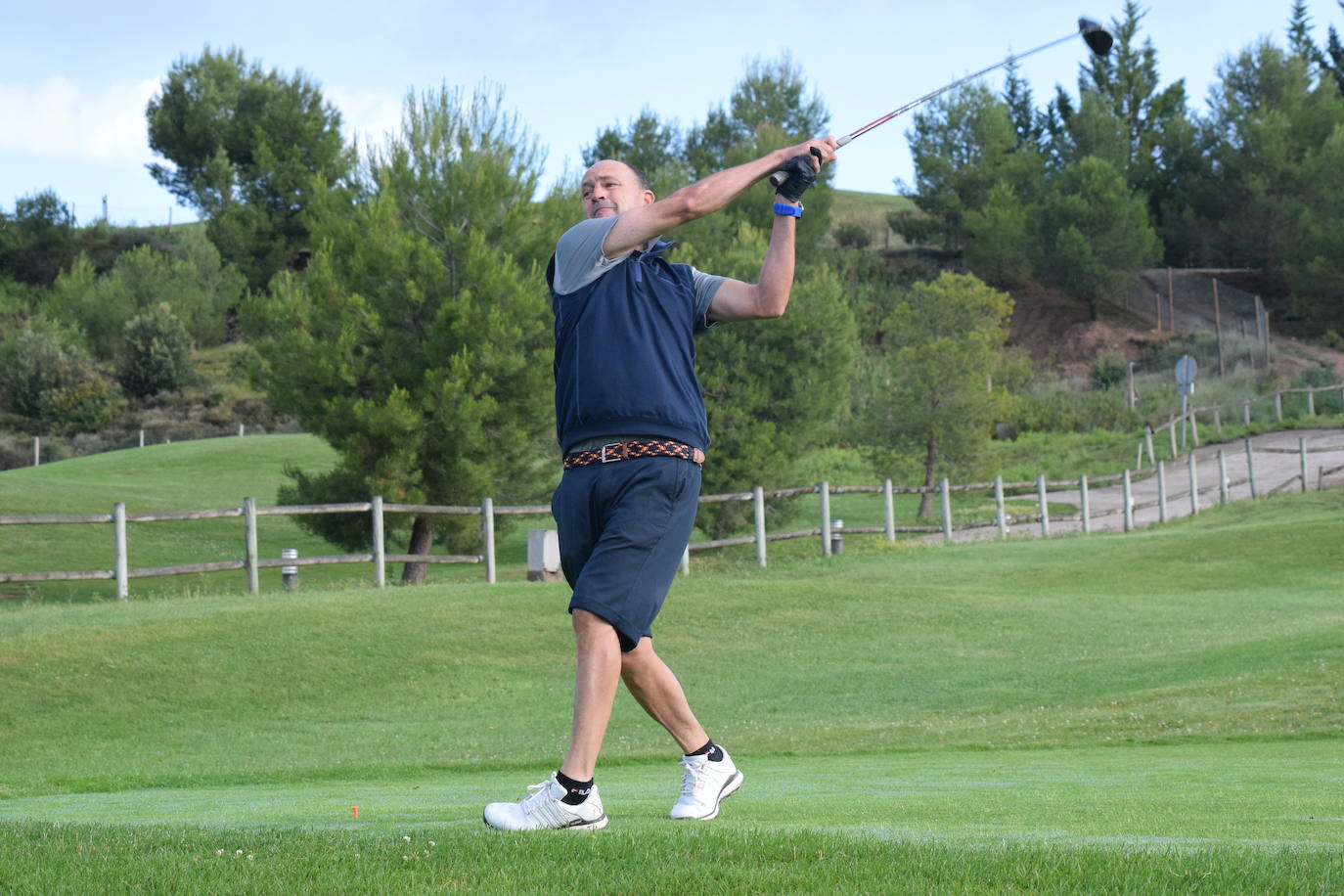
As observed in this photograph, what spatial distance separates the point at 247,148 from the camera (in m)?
69.8

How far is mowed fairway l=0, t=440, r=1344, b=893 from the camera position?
3455mm

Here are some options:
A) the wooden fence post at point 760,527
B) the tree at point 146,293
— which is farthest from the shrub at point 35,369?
the wooden fence post at point 760,527

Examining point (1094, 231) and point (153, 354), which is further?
point (1094, 231)

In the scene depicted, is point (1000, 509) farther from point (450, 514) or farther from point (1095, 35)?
point (1095, 35)

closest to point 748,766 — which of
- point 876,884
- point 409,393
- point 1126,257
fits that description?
point 876,884

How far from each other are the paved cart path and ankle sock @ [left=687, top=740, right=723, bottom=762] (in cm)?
2793

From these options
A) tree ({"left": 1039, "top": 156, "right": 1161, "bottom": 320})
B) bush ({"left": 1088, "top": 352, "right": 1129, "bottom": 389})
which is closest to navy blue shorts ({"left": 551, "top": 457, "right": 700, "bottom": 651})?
bush ({"left": 1088, "top": 352, "right": 1129, "bottom": 389})

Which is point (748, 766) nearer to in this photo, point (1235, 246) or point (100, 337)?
point (100, 337)

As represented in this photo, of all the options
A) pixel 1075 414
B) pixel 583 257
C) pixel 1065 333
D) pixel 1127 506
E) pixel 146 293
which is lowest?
pixel 1127 506

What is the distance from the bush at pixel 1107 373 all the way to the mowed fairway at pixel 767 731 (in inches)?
1267

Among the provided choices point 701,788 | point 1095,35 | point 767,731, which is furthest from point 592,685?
point 767,731

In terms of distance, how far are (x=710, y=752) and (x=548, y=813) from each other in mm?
722

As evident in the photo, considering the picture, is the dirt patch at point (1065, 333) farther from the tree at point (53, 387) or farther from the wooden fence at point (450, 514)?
the tree at point (53, 387)

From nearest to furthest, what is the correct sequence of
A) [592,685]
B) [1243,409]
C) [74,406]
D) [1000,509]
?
[592,685], [1000,509], [1243,409], [74,406]
